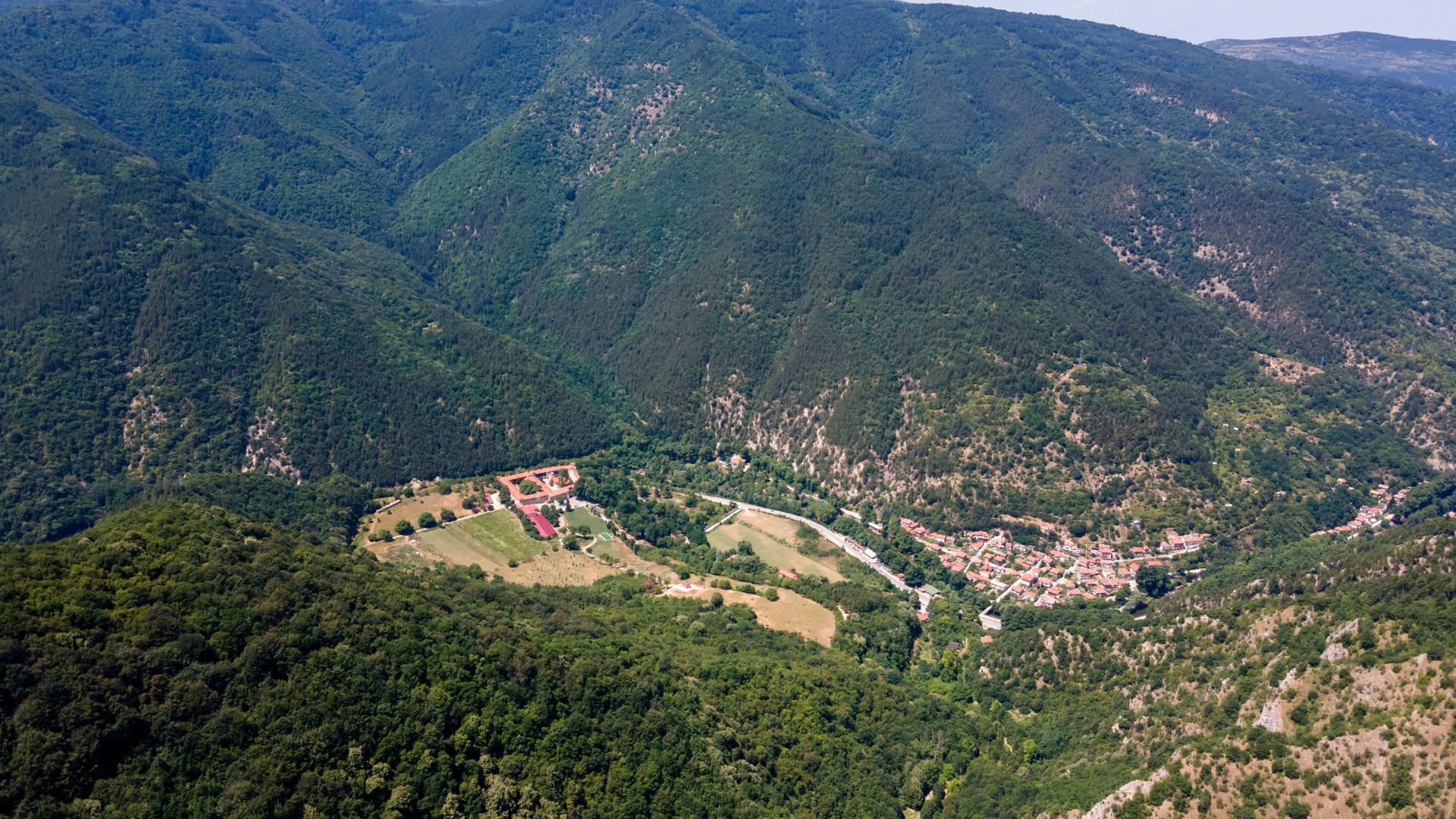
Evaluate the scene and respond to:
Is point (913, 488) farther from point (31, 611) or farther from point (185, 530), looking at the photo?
point (31, 611)

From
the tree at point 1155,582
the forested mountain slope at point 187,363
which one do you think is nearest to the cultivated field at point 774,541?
the forested mountain slope at point 187,363

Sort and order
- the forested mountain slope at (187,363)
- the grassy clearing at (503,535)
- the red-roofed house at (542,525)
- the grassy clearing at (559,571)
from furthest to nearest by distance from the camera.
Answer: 1. the red-roofed house at (542,525)
2. the forested mountain slope at (187,363)
3. the grassy clearing at (503,535)
4. the grassy clearing at (559,571)

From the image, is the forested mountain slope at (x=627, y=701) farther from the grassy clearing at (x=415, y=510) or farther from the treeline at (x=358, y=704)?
the grassy clearing at (x=415, y=510)

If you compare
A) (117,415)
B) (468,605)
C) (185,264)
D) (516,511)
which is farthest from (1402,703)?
(185,264)

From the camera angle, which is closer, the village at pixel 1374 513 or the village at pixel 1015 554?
the village at pixel 1015 554

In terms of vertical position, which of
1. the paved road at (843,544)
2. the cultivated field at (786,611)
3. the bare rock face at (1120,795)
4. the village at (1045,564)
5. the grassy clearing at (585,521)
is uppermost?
the bare rock face at (1120,795)

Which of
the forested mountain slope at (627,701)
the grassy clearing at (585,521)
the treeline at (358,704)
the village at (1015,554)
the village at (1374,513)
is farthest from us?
the grassy clearing at (585,521)

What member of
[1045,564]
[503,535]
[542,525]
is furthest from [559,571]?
[1045,564]

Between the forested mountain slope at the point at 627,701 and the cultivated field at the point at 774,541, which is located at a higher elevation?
the forested mountain slope at the point at 627,701
